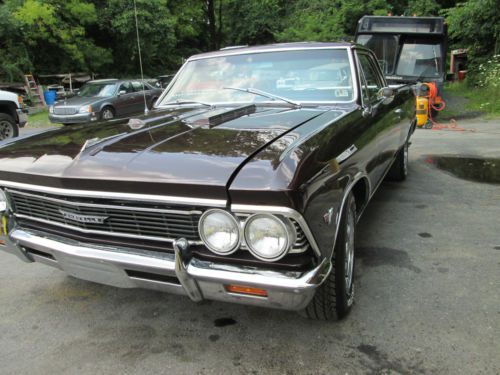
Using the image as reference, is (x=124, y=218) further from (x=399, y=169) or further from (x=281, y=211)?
(x=399, y=169)

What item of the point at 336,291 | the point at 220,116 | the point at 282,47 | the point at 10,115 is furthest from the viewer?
the point at 10,115

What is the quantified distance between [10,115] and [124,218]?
30.3ft

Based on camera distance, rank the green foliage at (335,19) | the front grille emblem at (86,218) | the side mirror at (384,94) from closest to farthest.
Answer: the front grille emblem at (86,218)
the side mirror at (384,94)
the green foliage at (335,19)

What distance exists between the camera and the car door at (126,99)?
13.9 m

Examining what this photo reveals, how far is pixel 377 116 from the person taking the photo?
3.59 m

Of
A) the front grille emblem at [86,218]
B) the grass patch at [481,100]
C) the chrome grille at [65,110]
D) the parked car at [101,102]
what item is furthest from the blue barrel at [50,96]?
the front grille emblem at [86,218]

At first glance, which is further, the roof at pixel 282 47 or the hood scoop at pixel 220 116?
the roof at pixel 282 47

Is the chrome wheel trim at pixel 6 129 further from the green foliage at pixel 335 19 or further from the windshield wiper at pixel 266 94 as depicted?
the green foliage at pixel 335 19

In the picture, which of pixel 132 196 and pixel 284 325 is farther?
pixel 284 325

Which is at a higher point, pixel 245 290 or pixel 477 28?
pixel 477 28

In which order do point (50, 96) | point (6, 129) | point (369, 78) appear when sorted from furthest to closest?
point (50, 96), point (6, 129), point (369, 78)

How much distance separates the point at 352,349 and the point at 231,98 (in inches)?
81.4

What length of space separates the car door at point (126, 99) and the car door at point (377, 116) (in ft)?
35.3

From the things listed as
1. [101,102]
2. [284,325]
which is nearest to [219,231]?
[284,325]
